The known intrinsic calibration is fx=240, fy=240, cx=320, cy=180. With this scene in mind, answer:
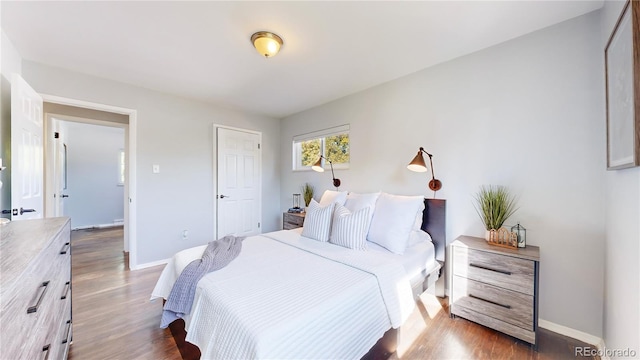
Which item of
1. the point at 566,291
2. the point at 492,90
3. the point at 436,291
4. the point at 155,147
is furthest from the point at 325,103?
the point at 566,291

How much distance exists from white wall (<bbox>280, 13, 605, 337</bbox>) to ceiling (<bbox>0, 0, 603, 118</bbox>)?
0.21 m

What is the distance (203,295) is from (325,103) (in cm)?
308

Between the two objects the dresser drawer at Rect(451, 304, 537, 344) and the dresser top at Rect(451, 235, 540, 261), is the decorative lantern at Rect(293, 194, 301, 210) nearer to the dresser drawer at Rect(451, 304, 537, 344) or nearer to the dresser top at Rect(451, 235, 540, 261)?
the dresser top at Rect(451, 235, 540, 261)

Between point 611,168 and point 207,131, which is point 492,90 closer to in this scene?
point 611,168

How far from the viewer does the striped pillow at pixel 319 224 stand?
2.37 meters

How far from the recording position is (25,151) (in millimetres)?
2020

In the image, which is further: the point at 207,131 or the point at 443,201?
the point at 207,131

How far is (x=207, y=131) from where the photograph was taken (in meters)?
3.77

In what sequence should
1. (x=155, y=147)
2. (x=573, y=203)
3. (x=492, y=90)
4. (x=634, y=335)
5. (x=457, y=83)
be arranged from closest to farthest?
(x=634, y=335), (x=573, y=203), (x=492, y=90), (x=457, y=83), (x=155, y=147)

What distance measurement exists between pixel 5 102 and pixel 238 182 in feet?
8.29

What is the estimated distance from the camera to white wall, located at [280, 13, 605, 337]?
1.75m

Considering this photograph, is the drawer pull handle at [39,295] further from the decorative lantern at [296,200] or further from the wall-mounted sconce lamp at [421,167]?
the decorative lantern at [296,200]

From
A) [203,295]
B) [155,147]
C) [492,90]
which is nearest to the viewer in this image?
[203,295]

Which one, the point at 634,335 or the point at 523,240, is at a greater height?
the point at 523,240
